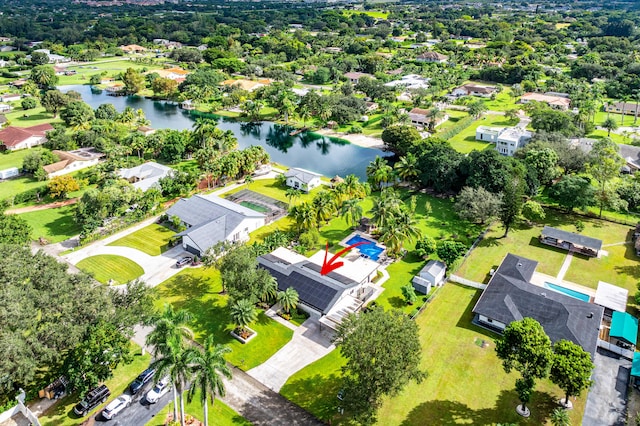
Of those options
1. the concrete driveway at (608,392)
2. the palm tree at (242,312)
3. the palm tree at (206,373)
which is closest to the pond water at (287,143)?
the palm tree at (242,312)

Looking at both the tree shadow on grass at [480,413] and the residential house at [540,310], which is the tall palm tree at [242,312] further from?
the residential house at [540,310]

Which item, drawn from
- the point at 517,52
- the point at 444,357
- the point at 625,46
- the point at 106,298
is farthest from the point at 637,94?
the point at 106,298

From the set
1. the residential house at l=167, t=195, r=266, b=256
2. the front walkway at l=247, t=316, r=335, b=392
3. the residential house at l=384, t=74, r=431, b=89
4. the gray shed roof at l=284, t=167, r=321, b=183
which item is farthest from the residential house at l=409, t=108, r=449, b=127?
the front walkway at l=247, t=316, r=335, b=392

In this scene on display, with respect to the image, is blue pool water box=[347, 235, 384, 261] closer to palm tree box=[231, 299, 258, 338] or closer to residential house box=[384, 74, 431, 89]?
palm tree box=[231, 299, 258, 338]

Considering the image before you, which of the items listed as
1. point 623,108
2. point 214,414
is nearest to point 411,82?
point 623,108

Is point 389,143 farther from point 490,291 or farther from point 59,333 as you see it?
point 59,333
